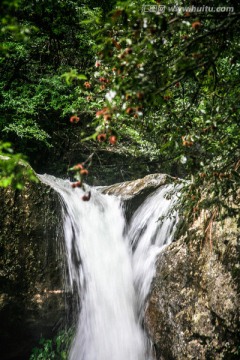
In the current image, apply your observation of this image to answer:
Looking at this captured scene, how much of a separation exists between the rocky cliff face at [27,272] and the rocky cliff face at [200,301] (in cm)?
176

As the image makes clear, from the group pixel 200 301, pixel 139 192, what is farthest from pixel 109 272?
pixel 200 301

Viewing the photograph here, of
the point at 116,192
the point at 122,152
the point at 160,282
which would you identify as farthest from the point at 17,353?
the point at 122,152

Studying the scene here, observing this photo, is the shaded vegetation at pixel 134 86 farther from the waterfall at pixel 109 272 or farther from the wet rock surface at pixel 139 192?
the waterfall at pixel 109 272

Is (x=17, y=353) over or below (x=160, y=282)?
below

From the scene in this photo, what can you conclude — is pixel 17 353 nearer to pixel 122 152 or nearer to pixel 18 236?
pixel 18 236

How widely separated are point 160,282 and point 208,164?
8.32ft

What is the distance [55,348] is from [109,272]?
1.66 meters

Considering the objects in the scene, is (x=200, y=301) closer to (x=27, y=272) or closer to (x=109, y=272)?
(x=109, y=272)

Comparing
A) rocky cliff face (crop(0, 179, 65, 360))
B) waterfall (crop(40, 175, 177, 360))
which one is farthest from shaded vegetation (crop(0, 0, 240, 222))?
rocky cliff face (crop(0, 179, 65, 360))

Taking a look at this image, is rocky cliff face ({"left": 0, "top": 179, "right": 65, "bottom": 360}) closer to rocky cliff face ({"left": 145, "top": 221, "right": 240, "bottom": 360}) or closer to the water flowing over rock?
the water flowing over rock

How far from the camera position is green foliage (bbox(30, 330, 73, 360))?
4688 mm

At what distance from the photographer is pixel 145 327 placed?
15.3 ft

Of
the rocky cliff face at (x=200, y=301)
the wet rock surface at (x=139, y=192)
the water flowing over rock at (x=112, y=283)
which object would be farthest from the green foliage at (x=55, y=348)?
the wet rock surface at (x=139, y=192)

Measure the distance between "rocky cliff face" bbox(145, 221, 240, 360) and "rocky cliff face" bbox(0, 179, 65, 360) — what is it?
5.76 feet
